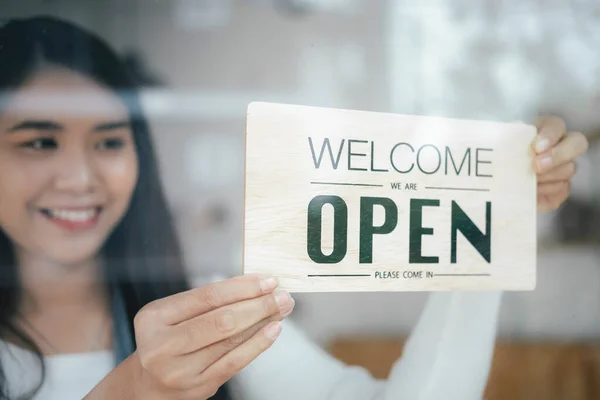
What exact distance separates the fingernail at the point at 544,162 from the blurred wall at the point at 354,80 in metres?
0.14

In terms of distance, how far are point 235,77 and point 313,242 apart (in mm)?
393

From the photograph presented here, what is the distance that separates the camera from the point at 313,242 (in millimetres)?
744

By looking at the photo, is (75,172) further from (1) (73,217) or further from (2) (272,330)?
(2) (272,330)

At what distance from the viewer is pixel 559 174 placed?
3.12ft

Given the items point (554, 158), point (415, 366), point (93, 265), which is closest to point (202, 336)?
point (93, 265)

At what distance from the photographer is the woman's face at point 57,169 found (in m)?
0.74

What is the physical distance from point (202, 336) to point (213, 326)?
19 millimetres

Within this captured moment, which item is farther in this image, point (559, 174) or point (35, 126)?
point (559, 174)

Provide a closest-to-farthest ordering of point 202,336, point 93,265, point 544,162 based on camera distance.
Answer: point 202,336
point 93,265
point 544,162

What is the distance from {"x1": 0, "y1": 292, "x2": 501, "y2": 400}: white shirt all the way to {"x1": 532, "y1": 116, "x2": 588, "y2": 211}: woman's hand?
216mm

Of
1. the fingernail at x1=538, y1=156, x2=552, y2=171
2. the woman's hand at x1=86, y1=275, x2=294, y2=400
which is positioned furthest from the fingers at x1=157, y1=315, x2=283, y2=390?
the fingernail at x1=538, y1=156, x2=552, y2=171

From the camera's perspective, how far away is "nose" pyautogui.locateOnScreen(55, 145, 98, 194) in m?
0.74

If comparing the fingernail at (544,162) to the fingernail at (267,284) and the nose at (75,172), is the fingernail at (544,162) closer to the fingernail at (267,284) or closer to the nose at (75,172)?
the fingernail at (267,284)

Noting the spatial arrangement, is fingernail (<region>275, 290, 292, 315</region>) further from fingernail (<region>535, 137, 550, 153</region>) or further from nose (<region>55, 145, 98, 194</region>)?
fingernail (<region>535, 137, 550, 153</region>)
